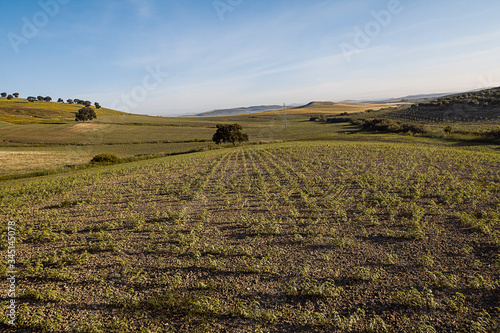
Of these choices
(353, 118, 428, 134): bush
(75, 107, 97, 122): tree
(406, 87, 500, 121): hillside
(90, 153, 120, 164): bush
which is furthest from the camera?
(75, 107, 97, 122): tree

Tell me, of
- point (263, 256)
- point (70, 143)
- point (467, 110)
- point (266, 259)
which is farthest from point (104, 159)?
point (467, 110)

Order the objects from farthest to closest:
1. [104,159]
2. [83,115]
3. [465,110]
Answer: [83,115] → [465,110] → [104,159]

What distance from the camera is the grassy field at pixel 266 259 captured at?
6.27 meters

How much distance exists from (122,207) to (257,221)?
9.02m

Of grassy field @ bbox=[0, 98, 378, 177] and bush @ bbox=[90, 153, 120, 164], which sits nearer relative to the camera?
bush @ bbox=[90, 153, 120, 164]

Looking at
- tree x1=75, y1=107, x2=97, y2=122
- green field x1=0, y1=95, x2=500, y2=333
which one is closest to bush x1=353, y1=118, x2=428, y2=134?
green field x1=0, y1=95, x2=500, y2=333

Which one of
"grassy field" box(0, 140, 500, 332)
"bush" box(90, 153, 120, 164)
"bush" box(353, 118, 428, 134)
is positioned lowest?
"grassy field" box(0, 140, 500, 332)

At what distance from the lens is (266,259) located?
29.1 ft

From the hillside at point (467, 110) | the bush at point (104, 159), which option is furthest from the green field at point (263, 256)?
the hillside at point (467, 110)

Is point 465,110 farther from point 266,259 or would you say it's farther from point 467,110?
point 266,259

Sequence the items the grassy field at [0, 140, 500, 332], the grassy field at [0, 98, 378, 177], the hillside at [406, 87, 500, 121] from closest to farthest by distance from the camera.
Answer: the grassy field at [0, 140, 500, 332] → the grassy field at [0, 98, 378, 177] → the hillside at [406, 87, 500, 121]

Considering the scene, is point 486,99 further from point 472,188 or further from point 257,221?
point 257,221

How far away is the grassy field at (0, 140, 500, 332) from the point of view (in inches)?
247

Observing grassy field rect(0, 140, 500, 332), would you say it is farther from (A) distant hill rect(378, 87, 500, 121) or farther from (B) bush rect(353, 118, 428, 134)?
(A) distant hill rect(378, 87, 500, 121)
